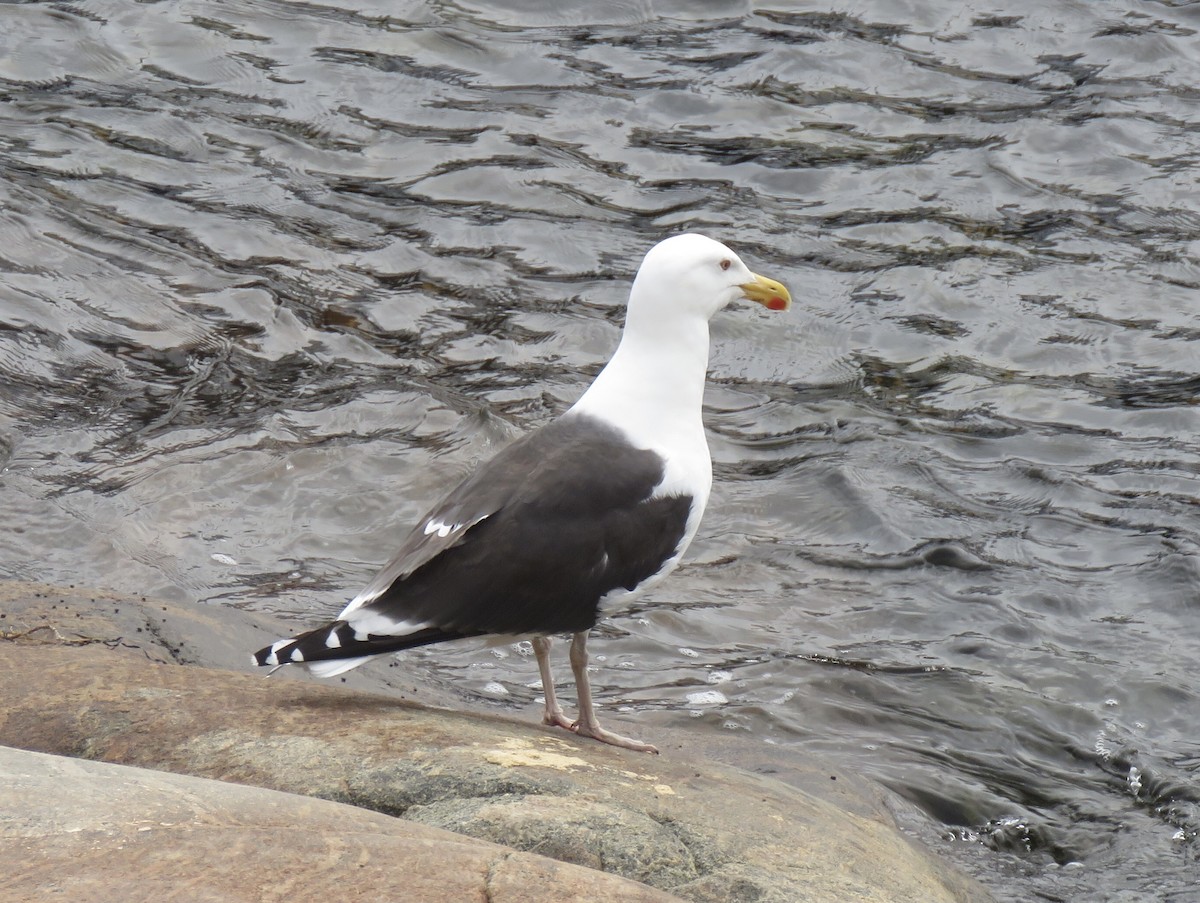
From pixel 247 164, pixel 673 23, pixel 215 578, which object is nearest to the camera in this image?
pixel 215 578

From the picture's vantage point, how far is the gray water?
6.34m

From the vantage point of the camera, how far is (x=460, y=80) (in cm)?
1096

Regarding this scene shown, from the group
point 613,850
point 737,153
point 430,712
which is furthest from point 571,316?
point 613,850

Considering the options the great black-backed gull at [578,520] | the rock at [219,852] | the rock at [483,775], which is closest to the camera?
the rock at [219,852]

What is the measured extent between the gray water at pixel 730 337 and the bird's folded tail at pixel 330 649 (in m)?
1.44

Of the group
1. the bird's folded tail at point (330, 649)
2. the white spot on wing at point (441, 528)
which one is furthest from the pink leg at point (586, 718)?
the bird's folded tail at point (330, 649)

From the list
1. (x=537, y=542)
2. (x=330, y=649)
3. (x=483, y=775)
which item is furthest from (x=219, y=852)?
(x=537, y=542)

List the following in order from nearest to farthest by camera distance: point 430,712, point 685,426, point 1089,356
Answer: point 430,712, point 685,426, point 1089,356

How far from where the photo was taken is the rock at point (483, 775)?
3.62 m

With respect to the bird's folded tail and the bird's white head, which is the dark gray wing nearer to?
the bird's folded tail

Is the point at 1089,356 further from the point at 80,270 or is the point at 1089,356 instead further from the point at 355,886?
the point at 355,886

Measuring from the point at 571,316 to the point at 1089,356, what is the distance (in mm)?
2973

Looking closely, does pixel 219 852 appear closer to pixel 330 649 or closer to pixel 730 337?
pixel 330 649

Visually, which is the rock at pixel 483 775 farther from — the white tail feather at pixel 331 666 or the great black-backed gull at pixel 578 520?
the great black-backed gull at pixel 578 520
